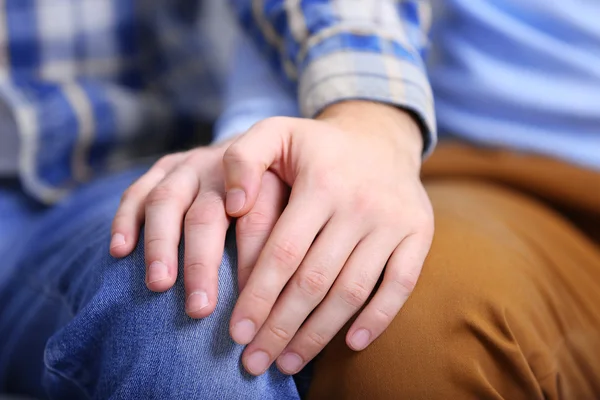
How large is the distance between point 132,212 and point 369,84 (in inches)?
8.0

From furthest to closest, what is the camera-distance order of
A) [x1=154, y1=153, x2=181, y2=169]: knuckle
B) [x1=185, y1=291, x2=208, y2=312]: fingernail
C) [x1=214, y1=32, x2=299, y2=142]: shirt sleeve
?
1. [x1=214, y1=32, x2=299, y2=142]: shirt sleeve
2. [x1=154, y1=153, x2=181, y2=169]: knuckle
3. [x1=185, y1=291, x2=208, y2=312]: fingernail

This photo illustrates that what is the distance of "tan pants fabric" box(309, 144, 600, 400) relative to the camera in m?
0.36

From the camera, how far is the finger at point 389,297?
1.21ft

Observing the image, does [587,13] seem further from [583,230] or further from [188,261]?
[188,261]

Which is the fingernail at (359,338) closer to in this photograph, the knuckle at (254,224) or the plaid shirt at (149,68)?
the knuckle at (254,224)

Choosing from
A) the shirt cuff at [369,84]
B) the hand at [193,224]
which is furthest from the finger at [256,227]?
the shirt cuff at [369,84]

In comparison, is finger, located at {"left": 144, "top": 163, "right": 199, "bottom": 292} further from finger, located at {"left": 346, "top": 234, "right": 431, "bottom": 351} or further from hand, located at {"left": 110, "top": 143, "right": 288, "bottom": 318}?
finger, located at {"left": 346, "top": 234, "right": 431, "bottom": 351}

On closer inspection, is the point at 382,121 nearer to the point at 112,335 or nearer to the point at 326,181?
the point at 326,181

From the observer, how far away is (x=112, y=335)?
379 mm

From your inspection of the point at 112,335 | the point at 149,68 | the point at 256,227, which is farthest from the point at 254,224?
the point at 149,68

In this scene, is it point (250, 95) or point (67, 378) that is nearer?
point (67, 378)

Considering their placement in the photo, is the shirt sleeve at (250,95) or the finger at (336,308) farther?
the shirt sleeve at (250,95)

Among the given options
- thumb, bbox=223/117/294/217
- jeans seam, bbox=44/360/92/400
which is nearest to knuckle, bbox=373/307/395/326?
thumb, bbox=223/117/294/217

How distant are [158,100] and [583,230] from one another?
1.72ft
